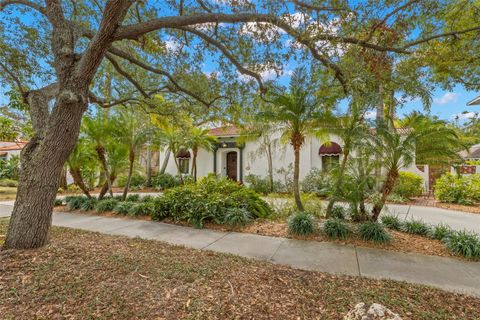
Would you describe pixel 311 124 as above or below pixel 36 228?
above

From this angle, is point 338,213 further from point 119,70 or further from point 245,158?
point 245,158

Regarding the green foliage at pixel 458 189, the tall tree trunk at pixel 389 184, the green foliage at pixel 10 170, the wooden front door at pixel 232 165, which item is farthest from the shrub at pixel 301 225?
the green foliage at pixel 10 170

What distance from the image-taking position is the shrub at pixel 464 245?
4727 mm

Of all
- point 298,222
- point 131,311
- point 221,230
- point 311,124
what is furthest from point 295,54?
point 131,311

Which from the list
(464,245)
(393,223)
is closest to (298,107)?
(393,223)

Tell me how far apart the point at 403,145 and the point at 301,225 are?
305 cm

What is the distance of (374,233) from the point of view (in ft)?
18.2

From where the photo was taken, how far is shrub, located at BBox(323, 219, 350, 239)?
19.0 feet

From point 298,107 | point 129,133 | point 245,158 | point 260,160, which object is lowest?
point 260,160

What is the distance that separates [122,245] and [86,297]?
83.8 inches

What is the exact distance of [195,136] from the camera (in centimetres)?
1556

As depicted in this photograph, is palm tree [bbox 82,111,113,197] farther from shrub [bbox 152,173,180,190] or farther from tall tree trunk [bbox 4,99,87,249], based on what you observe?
shrub [bbox 152,173,180,190]

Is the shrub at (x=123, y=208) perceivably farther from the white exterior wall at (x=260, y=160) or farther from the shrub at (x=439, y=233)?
the shrub at (x=439, y=233)

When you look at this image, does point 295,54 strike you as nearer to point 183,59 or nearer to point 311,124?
point 311,124
